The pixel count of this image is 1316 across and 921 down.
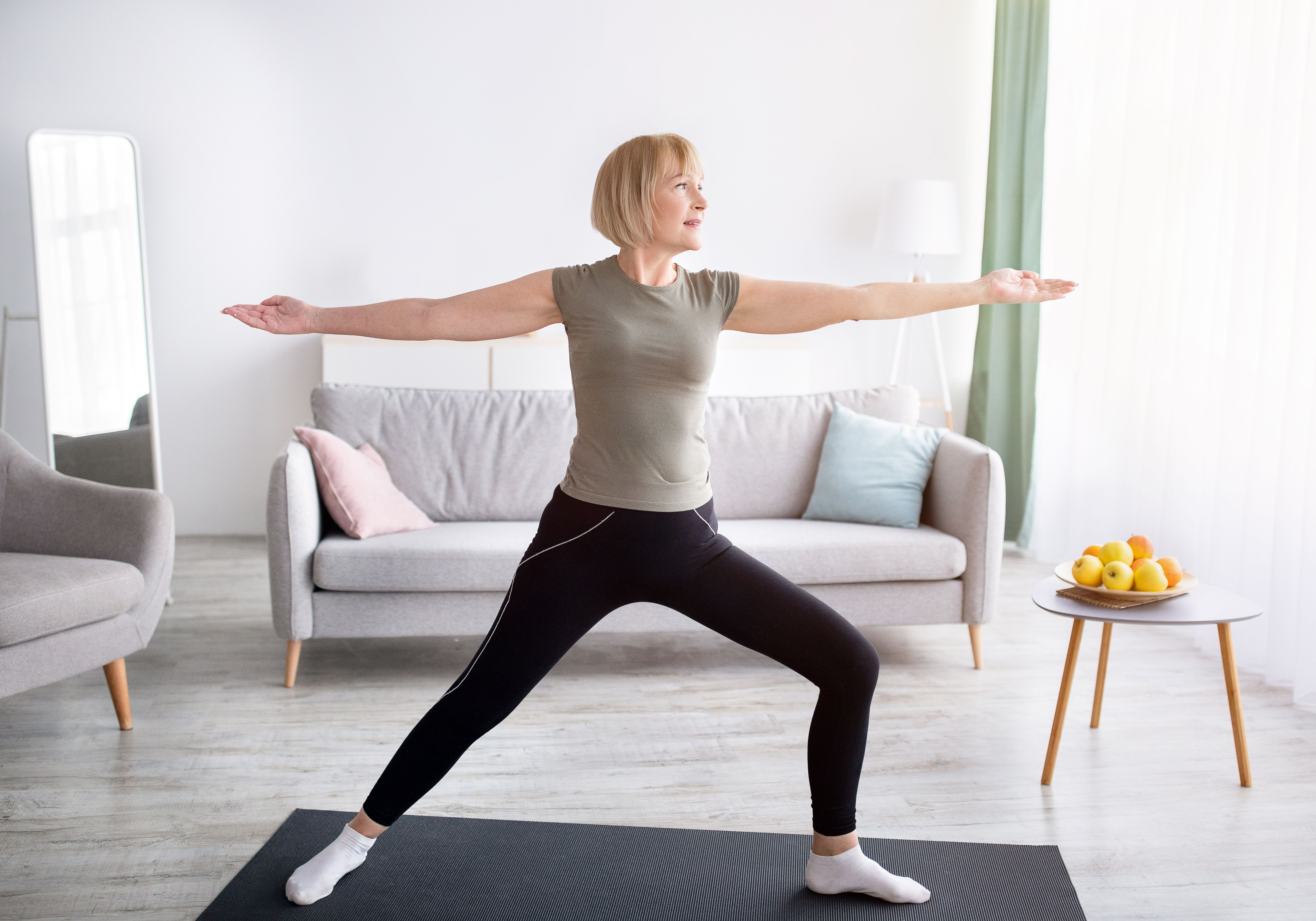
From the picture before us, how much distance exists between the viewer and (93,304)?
4004 mm

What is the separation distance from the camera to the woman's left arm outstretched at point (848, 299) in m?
1.79

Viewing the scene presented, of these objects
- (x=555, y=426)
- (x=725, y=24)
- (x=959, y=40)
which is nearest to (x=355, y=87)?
(x=725, y=24)

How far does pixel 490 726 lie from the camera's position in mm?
1733

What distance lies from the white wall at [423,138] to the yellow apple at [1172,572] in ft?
9.31

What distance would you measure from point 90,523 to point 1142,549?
2554mm

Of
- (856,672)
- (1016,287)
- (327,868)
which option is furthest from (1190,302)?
(327,868)

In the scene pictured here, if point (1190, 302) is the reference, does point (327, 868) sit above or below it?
below

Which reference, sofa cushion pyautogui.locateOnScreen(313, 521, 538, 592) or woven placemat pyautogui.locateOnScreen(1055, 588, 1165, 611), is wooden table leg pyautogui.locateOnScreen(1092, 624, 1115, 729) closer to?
woven placemat pyautogui.locateOnScreen(1055, 588, 1165, 611)

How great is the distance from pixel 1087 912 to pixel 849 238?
375 cm

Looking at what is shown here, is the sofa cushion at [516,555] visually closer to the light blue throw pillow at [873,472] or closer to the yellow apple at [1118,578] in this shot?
the light blue throw pillow at [873,472]

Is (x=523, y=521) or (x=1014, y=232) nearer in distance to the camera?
(x=523, y=521)

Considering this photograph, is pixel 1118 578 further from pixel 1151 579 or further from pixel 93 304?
pixel 93 304

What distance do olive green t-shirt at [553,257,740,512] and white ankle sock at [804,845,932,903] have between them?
25.7 inches

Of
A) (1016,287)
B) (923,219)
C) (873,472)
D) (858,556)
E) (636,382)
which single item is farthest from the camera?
(923,219)
